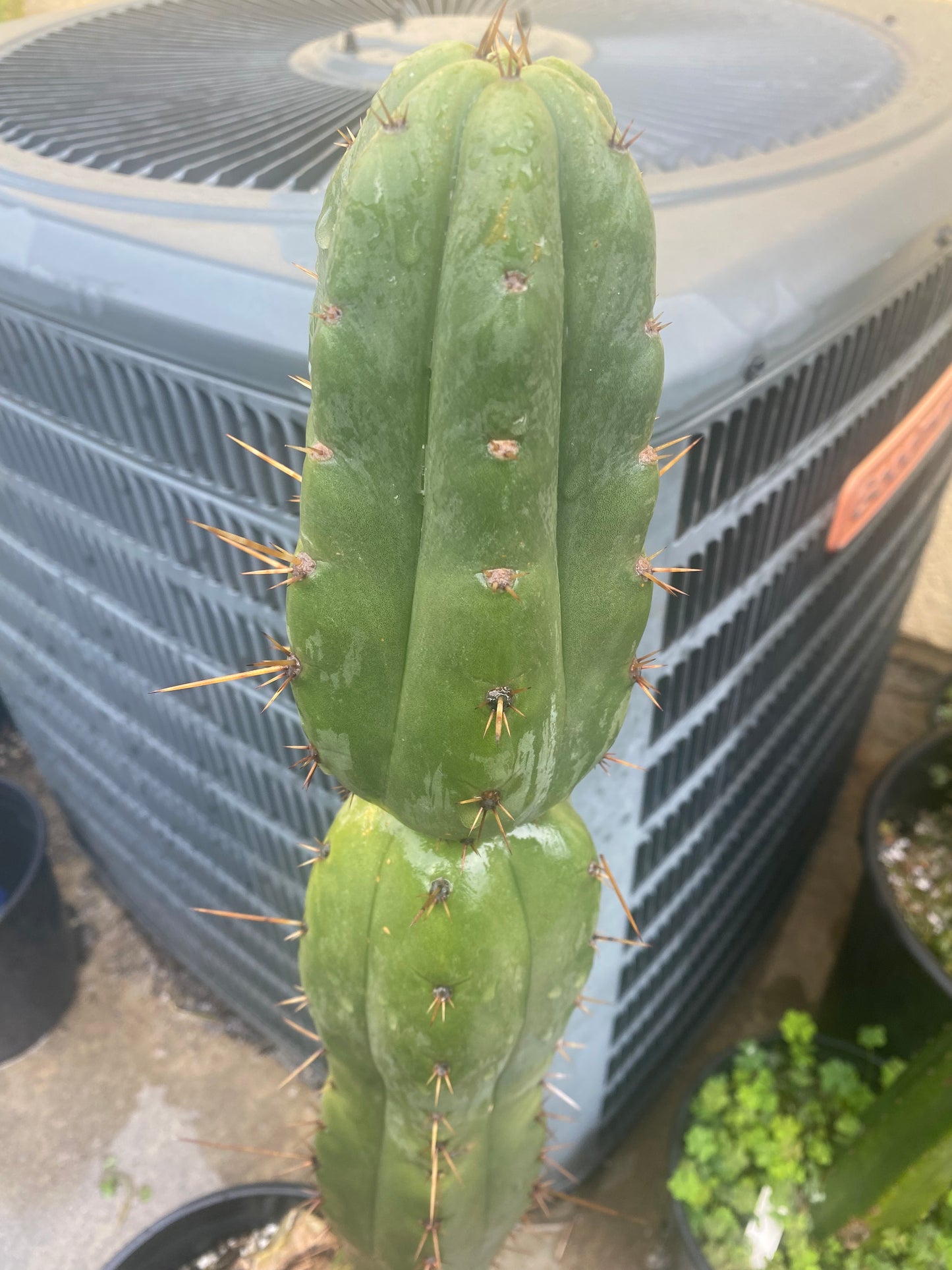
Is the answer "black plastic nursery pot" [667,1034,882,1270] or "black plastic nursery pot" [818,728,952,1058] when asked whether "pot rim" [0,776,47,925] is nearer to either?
"black plastic nursery pot" [667,1034,882,1270]

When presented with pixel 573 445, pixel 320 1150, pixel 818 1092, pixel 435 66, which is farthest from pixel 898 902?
pixel 435 66

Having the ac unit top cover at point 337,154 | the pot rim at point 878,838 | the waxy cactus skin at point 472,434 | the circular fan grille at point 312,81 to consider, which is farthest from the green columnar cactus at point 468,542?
the pot rim at point 878,838

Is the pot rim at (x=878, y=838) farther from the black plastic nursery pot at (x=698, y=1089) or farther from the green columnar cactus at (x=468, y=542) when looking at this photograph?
the green columnar cactus at (x=468, y=542)

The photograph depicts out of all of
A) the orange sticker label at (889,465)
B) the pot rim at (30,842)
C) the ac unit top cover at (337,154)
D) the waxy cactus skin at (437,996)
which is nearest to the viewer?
the waxy cactus skin at (437,996)

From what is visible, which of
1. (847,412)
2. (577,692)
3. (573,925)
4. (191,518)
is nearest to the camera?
(577,692)

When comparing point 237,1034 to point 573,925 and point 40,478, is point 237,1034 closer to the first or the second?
point 40,478

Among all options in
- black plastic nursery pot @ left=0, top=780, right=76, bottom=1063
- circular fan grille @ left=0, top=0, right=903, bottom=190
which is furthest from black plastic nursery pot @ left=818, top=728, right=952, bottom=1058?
black plastic nursery pot @ left=0, top=780, right=76, bottom=1063

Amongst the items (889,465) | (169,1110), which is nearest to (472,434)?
(889,465)
